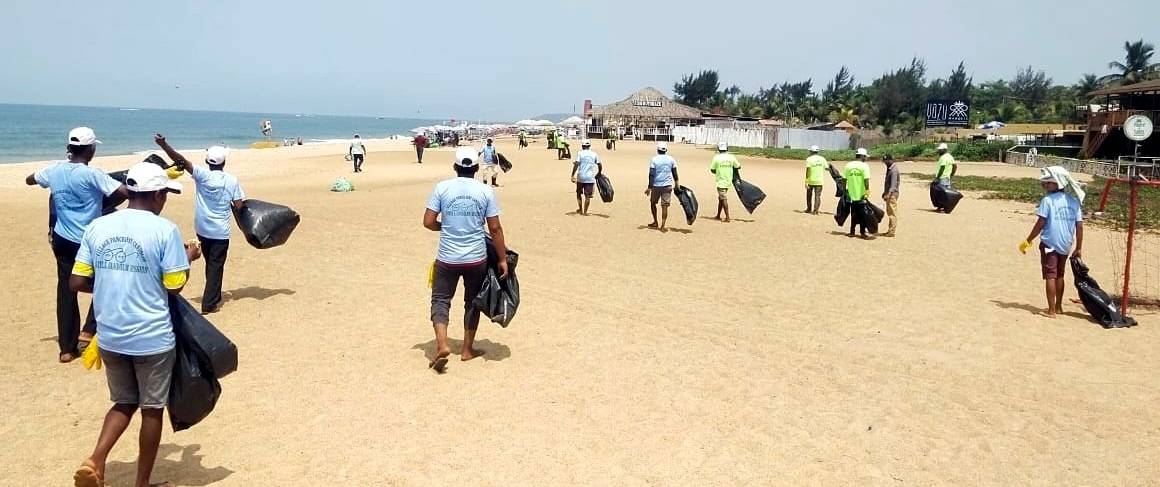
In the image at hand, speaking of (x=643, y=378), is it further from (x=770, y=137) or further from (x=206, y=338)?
(x=770, y=137)

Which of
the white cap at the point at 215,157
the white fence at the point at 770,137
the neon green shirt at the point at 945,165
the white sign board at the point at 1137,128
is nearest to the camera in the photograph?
the white cap at the point at 215,157

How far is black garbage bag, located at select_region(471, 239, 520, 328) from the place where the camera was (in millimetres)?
5902

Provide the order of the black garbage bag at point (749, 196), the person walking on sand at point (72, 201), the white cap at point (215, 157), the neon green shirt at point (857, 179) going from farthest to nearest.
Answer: the black garbage bag at point (749, 196) → the neon green shirt at point (857, 179) → the white cap at point (215, 157) → the person walking on sand at point (72, 201)

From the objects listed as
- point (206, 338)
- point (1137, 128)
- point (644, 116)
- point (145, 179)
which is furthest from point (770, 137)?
point (145, 179)

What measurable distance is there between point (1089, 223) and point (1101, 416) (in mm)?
11489

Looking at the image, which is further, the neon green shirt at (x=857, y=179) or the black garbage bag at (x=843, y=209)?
the black garbage bag at (x=843, y=209)

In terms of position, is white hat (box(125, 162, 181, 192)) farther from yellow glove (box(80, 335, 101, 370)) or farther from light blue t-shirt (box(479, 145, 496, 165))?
light blue t-shirt (box(479, 145, 496, 165))

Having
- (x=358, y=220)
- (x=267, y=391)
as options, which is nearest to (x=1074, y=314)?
(x=267, y=391)

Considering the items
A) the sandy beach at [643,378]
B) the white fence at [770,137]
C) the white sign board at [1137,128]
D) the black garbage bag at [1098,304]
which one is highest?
the white fence at [770,137]

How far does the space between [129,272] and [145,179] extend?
1.46ft

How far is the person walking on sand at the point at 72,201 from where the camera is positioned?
561 centimetres

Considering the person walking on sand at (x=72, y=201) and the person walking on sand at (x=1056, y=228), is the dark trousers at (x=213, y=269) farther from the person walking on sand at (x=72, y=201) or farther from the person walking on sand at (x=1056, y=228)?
the person walking on sand at (x=1056, y=228)

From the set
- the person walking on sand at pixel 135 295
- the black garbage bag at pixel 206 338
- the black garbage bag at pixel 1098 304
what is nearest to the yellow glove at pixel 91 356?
the person walking on sand at pixel 135 295

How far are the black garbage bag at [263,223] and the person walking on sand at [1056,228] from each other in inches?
309
